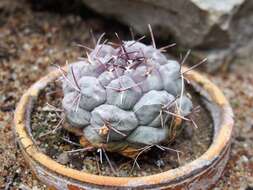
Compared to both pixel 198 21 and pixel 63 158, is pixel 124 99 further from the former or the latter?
pixel 198 21

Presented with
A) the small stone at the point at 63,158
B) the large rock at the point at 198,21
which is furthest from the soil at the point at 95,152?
the large rock at the point at 198,21

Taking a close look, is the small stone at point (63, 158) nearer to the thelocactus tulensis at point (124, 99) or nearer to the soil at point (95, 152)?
the soil at point (95, 152)

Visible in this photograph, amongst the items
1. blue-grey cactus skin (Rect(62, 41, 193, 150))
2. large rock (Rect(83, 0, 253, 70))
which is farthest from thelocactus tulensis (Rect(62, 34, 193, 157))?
large rock (Rect(83, 0, 253, 70))

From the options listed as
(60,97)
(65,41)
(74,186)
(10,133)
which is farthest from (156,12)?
(74,186)

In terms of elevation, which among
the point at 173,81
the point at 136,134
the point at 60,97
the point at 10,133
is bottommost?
the point at 10,133

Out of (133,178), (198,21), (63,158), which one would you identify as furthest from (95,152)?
(198,21)

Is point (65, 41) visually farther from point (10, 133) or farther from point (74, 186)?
point (74, 186)

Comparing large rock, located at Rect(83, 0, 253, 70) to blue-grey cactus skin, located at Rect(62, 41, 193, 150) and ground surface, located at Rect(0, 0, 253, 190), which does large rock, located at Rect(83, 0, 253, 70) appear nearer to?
ground surface, located at Rect(0, 0, 253, 190)

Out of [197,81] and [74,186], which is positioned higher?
[197,81]
